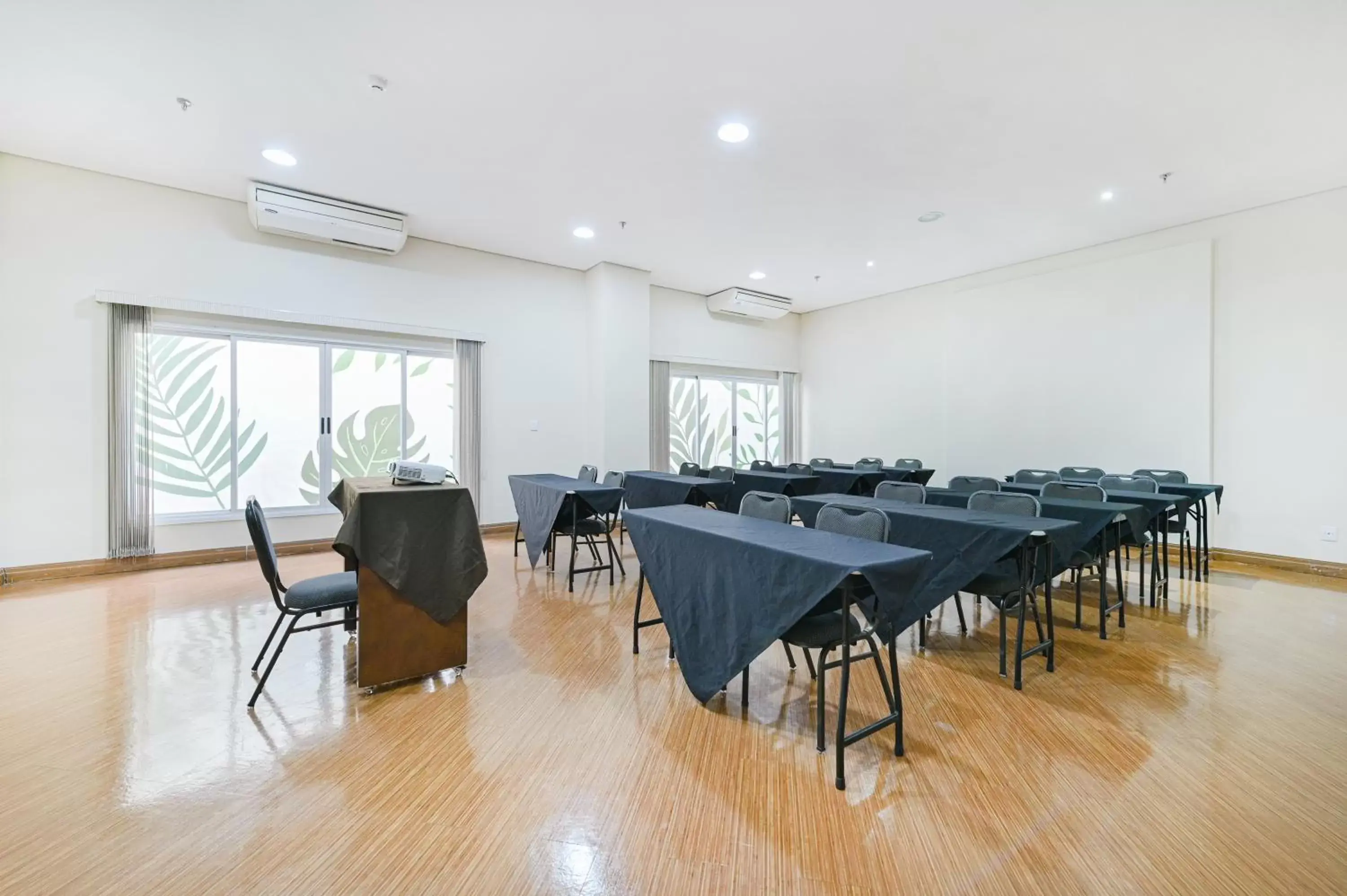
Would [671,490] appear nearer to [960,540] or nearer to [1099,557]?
[960,540]

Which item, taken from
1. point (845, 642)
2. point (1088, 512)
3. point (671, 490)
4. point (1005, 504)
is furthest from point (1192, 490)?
point (845, 642)

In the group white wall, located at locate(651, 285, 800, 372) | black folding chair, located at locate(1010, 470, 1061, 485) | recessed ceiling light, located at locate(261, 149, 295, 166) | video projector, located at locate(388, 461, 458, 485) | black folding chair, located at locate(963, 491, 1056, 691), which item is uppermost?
recessed ceiling light, located at locate(261, 149, 295, 166)

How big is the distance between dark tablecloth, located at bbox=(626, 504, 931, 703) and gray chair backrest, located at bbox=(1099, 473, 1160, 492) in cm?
374

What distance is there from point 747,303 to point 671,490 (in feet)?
13.9

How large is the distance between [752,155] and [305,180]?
3861 millimetres

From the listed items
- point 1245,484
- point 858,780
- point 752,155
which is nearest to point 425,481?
point 858,780

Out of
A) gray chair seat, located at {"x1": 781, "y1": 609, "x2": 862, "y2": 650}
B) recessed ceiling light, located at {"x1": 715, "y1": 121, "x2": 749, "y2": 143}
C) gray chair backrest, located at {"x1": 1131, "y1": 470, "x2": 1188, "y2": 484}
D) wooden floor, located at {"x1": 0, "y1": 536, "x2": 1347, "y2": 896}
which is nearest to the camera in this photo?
wooden floor, located at {"x1": 0, "y1": 536, "x2": 1347, "y2": 896}

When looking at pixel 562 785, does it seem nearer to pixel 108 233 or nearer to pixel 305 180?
pixel 305 180

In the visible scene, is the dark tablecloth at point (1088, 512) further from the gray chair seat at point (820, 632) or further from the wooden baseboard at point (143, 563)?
the wooden baseboard at point (143, 563)

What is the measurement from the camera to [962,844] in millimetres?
1728

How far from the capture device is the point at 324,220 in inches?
203

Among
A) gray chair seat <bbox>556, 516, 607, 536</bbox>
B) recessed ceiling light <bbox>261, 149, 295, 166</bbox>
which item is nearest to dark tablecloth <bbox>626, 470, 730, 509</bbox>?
gray chair seat <bbox>556, 516, 607, 536</bbox>

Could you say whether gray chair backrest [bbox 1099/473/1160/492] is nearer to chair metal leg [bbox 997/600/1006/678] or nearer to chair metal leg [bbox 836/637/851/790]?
chair metal leg [bbox 997/600/1006/678]

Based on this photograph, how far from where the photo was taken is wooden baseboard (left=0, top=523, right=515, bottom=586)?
455 cm
